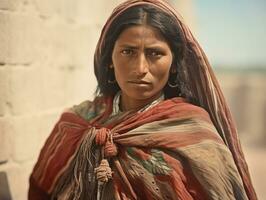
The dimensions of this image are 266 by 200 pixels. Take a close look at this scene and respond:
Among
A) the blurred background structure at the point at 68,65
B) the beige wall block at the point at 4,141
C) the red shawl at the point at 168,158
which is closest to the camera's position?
the red shawl at the point at 168,158

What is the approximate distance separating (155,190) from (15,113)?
0.43m

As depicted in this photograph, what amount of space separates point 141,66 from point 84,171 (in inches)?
8.4

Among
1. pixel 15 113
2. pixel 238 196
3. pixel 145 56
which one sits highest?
pixel 145 56

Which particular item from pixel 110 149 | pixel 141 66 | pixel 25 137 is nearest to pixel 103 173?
pixel 110 149

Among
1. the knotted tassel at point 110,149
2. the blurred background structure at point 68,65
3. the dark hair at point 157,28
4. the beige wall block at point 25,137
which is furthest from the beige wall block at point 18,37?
the knotted tassel at point 110,149

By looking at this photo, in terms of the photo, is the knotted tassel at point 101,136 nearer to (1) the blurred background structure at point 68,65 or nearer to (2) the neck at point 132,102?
(2) the neck at point 132,102

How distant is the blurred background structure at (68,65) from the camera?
0.98 metres

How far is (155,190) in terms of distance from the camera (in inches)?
31.6

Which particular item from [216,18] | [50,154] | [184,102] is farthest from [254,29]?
[50,154]

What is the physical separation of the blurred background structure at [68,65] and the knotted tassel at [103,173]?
21 centimetres

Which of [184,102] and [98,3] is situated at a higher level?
[98,3]

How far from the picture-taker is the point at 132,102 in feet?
2.83

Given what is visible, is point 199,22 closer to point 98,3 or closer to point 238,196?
point 98,3

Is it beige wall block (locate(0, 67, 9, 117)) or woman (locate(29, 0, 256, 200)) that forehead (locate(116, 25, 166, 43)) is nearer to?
woman (locate(29, 0, 256, 200))
